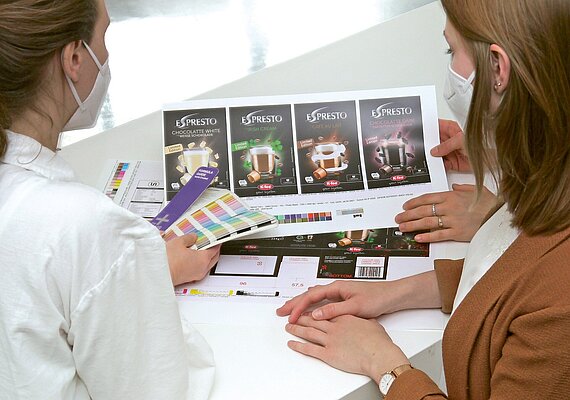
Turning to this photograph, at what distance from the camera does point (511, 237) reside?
118 centimetres

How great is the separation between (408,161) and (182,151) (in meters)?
0.40

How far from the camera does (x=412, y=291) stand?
4.38ft

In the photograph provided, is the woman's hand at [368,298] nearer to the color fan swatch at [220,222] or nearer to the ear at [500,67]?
the color fan swatch at [220,222]

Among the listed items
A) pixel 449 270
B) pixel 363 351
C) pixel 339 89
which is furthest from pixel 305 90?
pixel 363 351

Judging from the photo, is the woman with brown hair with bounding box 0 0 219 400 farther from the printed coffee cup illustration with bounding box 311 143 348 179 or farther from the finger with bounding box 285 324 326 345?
the printed coffee cup illustration with bounding box 311 143 348 179

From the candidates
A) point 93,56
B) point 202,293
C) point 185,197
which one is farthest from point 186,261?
point 93,56

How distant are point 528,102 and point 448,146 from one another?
516 mm

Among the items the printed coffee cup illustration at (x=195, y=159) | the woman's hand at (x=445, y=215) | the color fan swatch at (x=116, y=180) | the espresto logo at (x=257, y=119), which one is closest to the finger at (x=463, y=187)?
the woman's hand at (x=445, y=215)

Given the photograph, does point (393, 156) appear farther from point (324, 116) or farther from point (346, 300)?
point (346, 300)

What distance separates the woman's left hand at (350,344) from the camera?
1.21 metres

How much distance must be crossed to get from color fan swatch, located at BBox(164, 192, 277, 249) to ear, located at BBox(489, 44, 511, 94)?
487mm

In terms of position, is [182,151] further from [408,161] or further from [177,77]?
[177,77]

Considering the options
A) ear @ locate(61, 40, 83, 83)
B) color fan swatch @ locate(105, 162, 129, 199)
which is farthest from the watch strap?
color fan swatch @ locate(105, 162, 129, 199)

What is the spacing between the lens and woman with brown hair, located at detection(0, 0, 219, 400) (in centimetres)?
96
